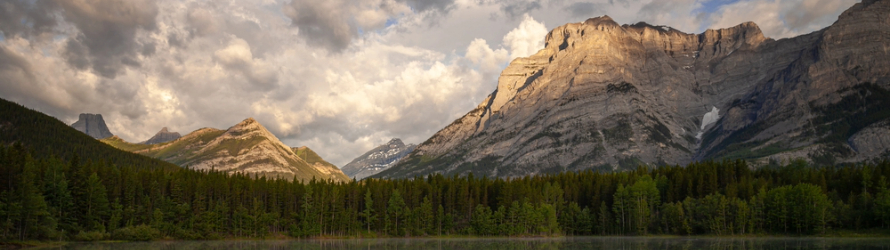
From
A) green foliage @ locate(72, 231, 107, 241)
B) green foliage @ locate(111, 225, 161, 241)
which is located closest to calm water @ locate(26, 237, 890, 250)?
green foliage @ locate(72, 231, 107, 241)

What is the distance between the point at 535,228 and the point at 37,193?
373 feet

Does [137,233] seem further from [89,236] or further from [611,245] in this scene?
[611,245]

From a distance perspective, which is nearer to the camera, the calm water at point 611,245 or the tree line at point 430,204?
the calm water at point 611,245

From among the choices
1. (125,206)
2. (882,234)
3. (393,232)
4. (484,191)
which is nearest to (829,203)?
(882,234)

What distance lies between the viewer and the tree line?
443 ft

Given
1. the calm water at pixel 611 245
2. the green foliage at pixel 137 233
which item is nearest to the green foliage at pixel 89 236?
the green foliage at pixel 137 233

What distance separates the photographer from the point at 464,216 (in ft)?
602

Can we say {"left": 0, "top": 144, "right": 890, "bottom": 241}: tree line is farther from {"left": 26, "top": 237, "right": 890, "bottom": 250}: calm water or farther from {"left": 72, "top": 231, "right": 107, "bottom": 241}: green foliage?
{"left": 26, "top": 237, "right": 890, "bottom": 250}: calm water

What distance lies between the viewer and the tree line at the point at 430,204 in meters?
135

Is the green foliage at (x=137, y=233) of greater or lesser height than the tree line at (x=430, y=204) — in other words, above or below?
below

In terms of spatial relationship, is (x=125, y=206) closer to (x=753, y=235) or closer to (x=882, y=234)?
(x=753, y=235)

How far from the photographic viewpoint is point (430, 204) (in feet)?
579

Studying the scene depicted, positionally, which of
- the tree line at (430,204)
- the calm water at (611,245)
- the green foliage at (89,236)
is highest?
the tree line at (430,204)

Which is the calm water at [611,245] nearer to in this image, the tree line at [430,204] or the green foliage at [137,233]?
the green foliage at [137,233]
